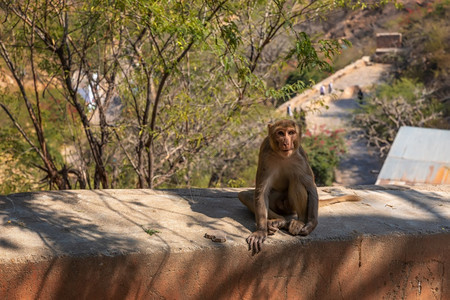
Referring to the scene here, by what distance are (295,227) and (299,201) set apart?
0.67ft

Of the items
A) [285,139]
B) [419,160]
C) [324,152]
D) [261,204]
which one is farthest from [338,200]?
[324,152]

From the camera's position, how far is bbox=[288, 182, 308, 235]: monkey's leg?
389 cm

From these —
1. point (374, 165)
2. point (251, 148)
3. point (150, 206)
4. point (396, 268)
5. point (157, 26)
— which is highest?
point (157, 26)

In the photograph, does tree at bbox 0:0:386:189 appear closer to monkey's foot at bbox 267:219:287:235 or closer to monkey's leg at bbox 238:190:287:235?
monkey's leg at bbox 238:190:287:235

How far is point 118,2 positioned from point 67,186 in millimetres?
2758

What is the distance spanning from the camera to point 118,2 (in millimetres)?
4855

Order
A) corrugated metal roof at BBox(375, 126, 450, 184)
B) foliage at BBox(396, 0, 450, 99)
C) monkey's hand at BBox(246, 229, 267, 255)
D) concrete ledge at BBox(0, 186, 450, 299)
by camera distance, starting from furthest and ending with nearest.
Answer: foliage at BBox(396, 0, 450, 99) < corrugated metal roof at BBox(375, 126, 450, 184) < monkey's hand at BBox(246, 229, 267, 255) < concrete ledge at BBox(0, 186, 450, 299)

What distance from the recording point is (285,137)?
12.0 feet

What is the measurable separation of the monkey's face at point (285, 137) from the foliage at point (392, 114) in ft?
44.0

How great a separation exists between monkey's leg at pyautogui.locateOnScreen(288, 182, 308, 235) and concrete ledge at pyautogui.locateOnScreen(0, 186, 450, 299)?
0.13 meters

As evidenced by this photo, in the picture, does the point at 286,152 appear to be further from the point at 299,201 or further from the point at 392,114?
the point at 392,114

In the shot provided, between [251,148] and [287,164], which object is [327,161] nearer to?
[251,148]

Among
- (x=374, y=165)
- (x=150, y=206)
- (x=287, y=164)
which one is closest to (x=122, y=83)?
(x=150, y=206)

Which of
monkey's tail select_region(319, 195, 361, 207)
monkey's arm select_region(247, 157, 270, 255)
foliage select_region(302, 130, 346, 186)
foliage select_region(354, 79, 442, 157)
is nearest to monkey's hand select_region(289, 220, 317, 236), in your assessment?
monkey's arm select_region(247, 157, 270, 255)
